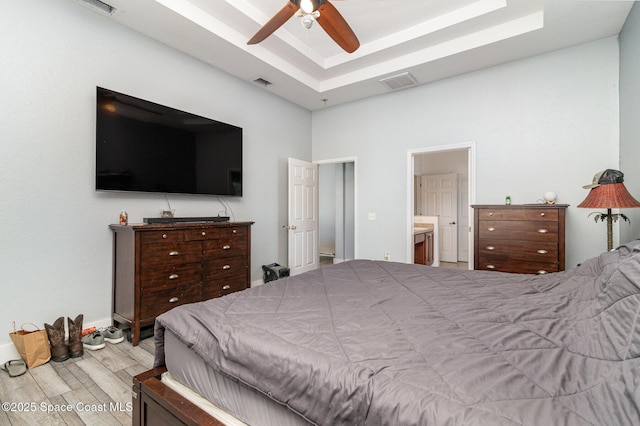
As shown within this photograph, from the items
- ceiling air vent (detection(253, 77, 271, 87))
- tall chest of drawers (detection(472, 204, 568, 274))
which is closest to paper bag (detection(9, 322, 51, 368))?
ceiling air vent (detection(253, 77, 271, 87))

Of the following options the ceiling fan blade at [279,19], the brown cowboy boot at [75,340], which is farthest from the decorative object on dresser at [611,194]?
the brown cowboy boot at [75,340]

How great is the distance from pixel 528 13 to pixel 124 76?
4.19 m

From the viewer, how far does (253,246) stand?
4.38 metres

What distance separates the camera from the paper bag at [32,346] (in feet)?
7.14

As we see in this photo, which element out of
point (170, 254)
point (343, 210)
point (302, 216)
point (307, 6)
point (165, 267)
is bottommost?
point (165, 267)

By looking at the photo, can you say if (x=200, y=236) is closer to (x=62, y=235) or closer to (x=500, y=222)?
(x=62, y=235)

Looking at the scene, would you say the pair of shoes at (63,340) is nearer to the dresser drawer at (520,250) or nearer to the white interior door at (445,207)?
the dresser drawer at (520,250)

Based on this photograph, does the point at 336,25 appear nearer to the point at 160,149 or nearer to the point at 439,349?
the point at 160,149

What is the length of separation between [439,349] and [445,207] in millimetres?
6357

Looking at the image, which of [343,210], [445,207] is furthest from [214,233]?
[445,207]

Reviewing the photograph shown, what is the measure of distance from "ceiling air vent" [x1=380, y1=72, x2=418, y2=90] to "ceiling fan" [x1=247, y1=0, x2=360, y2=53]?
1.60m

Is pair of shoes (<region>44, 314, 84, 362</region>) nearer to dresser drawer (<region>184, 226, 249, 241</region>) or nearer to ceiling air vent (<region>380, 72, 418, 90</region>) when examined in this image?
dresser drawer (<region>184, 226, 249, 241</region>)

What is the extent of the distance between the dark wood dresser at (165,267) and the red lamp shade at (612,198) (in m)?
3.35

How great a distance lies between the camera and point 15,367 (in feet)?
7.02
